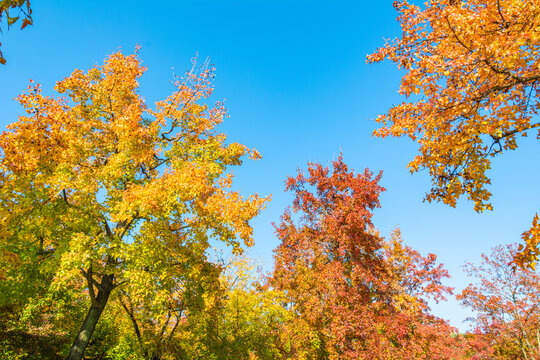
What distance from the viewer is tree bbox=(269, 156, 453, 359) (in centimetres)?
1226

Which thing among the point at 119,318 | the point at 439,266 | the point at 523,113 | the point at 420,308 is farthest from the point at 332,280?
the point at 119,318

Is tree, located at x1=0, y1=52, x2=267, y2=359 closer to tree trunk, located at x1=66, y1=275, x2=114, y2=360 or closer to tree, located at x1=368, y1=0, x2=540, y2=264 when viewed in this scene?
tree trunk, located at x1=66, y1=275, x2=114, y2=360

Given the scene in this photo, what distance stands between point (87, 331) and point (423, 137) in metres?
11.3

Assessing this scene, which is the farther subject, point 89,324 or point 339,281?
point 339,281

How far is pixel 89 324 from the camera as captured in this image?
31.2 ft

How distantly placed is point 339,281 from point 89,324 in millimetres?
9761

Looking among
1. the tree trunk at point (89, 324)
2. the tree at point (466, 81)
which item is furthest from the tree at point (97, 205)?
the tree at point (466, 81)

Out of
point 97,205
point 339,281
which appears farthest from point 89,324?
point 339,281

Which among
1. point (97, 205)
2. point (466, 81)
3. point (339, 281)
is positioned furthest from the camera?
point (339, 281)

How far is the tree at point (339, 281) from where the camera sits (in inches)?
483

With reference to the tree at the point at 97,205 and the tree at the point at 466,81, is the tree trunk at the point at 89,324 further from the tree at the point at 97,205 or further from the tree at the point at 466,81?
the tree at the point at 466,81

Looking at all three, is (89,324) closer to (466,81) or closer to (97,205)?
(97,205)

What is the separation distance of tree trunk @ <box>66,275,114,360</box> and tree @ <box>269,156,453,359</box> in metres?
8.22

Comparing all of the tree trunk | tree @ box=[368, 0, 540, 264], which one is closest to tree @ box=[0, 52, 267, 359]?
the tree trunk
